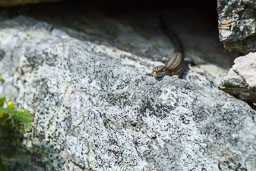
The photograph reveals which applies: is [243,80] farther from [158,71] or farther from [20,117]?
[20,117]

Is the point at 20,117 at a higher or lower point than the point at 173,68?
lower

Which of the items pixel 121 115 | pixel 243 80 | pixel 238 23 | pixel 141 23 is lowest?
pixel 121 115

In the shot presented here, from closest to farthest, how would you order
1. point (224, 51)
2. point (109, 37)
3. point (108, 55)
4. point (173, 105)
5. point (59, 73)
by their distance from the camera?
point (173, 105) → point (59, 73) → point (108, 55) → point (224, 51) → point (109, 37)

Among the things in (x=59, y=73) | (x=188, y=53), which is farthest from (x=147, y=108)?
(x=188, y=53)

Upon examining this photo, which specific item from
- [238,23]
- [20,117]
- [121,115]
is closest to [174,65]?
[238,23]

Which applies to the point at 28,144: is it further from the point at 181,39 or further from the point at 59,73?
the point at 181,39

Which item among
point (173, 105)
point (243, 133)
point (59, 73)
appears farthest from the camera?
point (59, 73)
